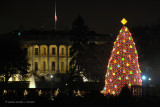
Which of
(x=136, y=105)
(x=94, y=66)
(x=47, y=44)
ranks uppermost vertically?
(x=47, y=44)

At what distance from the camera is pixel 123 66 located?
29.1 meters

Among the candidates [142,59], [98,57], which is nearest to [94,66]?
[98,57]

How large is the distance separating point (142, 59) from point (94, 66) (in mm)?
9486

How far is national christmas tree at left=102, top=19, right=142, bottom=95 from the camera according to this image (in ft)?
95.2

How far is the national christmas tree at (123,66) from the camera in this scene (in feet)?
95.2

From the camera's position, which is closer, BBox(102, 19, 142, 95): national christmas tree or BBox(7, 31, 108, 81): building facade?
BBox(102, 19, 142, 95): national christmas tree

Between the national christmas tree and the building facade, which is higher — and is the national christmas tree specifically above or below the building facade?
below

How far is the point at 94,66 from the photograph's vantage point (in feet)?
181

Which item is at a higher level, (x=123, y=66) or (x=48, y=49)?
(x=48, y=49)

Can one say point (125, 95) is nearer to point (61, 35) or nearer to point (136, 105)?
point (136, 105)

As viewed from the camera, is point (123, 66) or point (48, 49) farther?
point (48, 49)

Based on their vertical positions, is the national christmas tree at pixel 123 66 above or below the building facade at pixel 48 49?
below

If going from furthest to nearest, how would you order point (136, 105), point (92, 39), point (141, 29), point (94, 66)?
point (92, 39)
point (141, 29)
point (94, 66)
point (136, 105)

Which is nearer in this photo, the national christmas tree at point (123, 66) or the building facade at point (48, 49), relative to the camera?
the national christmas tree at point (123, 66)
